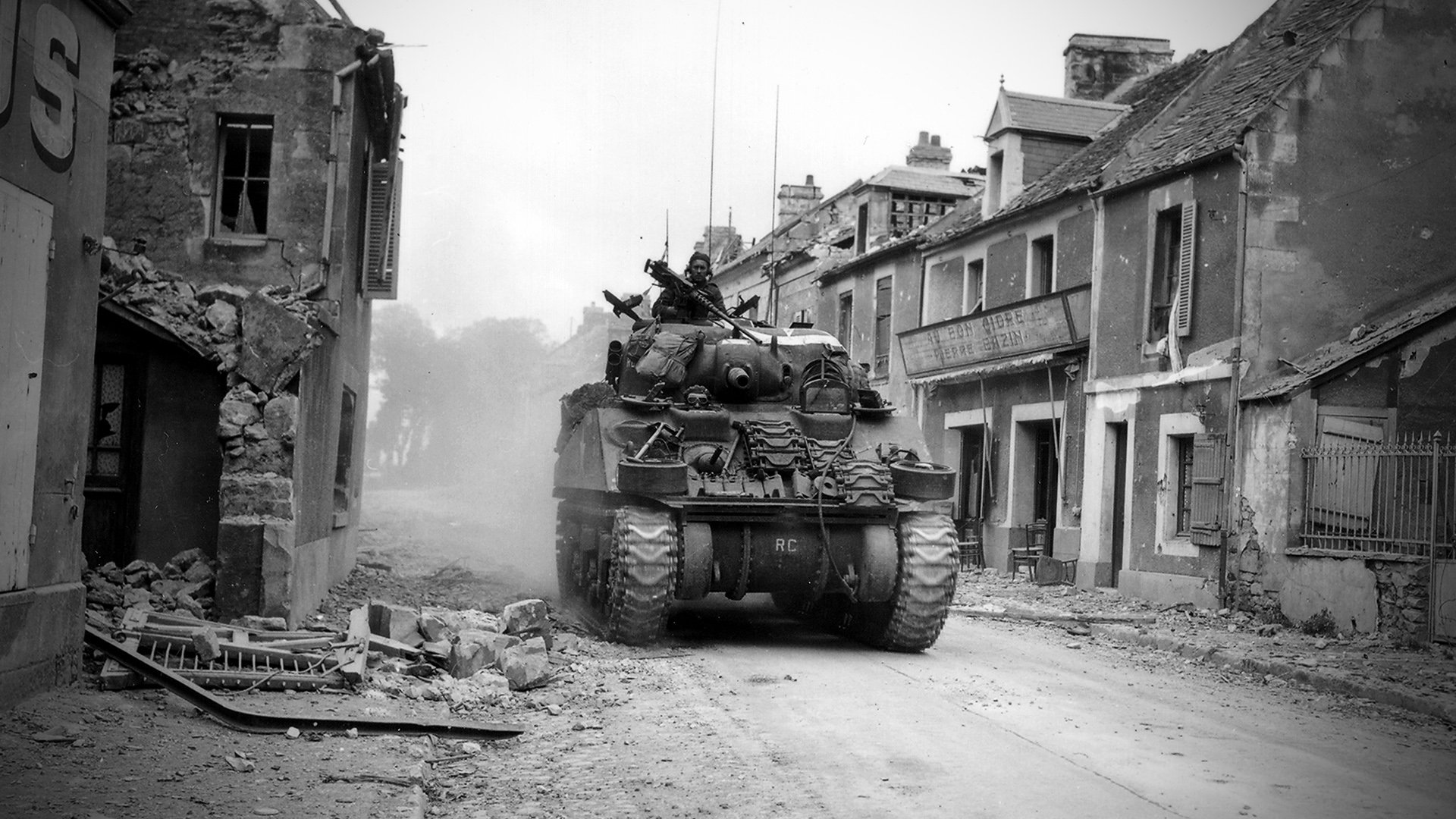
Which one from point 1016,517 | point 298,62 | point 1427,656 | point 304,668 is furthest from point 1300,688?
point 1016,517

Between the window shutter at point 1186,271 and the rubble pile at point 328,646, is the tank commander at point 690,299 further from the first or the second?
the window shutter at point 1186,271

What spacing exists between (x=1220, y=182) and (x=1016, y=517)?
7130mm

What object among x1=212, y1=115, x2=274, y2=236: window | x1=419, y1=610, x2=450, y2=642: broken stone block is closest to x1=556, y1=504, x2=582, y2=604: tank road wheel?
x1=419, y1=610, x2=450, y2=642: broken stone block

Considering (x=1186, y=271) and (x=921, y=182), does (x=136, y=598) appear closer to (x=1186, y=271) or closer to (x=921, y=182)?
(x=1186, y=271)

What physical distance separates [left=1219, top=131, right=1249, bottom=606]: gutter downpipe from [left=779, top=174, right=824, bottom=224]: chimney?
76.2 ft

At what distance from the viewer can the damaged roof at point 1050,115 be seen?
23.2 meters

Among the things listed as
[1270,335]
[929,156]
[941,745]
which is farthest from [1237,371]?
[929,156]

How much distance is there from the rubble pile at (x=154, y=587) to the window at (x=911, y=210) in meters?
20.0

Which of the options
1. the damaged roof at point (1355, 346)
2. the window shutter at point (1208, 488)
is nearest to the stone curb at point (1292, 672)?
the window shutter at point (1208, 488)

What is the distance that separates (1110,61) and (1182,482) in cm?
1211

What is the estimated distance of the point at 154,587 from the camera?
10.2 m

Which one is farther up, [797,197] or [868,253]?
[797,197]

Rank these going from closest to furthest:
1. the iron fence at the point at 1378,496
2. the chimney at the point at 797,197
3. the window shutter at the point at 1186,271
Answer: the iron fence at the point at 1378,496, the window shutter at the point at 1186,271, the chimney at the point at 797,197

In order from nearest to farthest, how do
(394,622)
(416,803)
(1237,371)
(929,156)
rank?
(416,803) < (394,622) < (1237,371) < (929,156)
